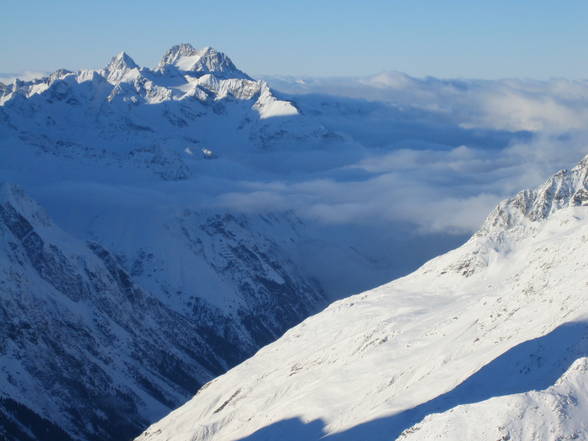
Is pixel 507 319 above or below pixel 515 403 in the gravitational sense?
below

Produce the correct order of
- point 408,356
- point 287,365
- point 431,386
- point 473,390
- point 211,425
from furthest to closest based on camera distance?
point 287,365
point 211,425
point 408,356
point 431,386
point 473,390

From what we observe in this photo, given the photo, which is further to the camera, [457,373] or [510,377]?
[457,373]

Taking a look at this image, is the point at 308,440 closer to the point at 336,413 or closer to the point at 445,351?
the point at 336,413

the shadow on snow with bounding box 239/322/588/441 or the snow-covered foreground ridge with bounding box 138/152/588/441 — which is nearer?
the snow-covered foreground ridge with bounding box 138/152/588/441

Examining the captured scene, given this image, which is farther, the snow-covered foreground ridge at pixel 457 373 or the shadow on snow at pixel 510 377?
the shadow on snow at pixel 510 377

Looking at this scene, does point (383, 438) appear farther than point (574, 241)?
No

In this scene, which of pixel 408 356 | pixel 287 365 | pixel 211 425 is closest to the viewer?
pixel 408 356

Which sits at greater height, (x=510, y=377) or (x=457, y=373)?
(x=510, y=377)

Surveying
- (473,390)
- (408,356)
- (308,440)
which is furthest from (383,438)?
(408,356)
